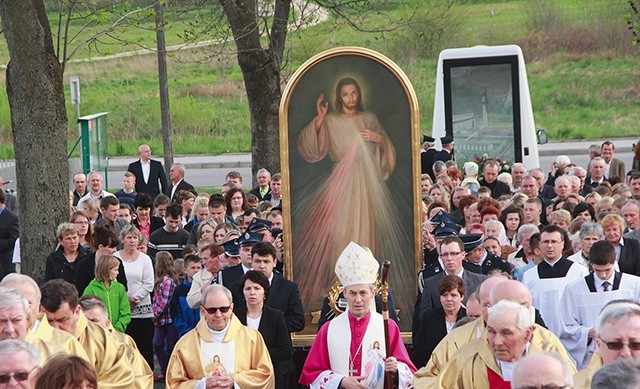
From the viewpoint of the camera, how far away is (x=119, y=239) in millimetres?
14008

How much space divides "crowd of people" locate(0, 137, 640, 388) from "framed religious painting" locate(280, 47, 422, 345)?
15.0 inches

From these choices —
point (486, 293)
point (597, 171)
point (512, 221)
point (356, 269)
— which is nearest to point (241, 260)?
point (356, 269)

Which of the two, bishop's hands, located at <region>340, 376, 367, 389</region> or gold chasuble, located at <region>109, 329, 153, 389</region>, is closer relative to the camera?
gold chasuble, located at <region>109, 329, 153, 389</region>

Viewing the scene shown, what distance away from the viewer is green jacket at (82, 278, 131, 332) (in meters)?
12.5

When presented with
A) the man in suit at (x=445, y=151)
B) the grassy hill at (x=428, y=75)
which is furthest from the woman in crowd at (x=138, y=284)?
the grassy hill at (x=428, y=75)

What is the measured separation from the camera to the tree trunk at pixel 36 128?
1445 cm

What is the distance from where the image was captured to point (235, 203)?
54.6ft

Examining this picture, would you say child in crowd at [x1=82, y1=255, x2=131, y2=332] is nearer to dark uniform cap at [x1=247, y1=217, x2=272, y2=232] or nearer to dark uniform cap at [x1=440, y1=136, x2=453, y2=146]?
dark uniform cap at [x1=247, y1=217, x2=272, y2=232]

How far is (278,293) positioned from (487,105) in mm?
13176

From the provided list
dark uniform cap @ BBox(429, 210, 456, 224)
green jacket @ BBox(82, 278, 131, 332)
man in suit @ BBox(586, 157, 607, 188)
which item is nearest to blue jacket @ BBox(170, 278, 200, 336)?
green jacket @ BBox(82, 278, 131, 332)

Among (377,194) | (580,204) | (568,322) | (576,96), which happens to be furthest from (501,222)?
(576,96)

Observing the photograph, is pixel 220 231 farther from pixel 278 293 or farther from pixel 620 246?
pixel 620 246

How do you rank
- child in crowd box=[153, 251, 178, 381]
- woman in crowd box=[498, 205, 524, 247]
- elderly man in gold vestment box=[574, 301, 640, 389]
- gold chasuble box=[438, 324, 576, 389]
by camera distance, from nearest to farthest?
elderly man in gold vestment box=[574, 301, 640, 389]
gold chasuble box=[438, 324, 576, 389]
child in crowd box=[153, 251, 178, 381]
woman in crowd box=[498, 205, 524, 247]

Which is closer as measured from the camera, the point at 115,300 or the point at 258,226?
the point at 115,300
